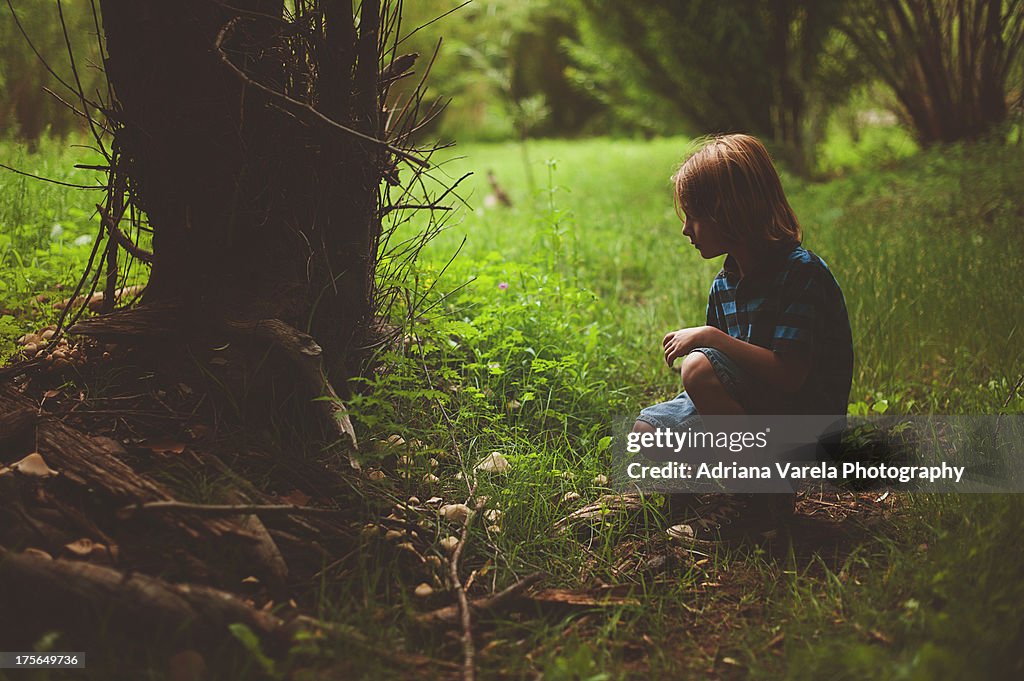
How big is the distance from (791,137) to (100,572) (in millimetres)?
7574

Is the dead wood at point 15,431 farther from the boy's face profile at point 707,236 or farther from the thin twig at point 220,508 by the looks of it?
the boy's face profile at point 707,236

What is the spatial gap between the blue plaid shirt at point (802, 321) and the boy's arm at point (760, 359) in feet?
0.10

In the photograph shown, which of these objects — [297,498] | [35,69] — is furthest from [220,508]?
[35,69]

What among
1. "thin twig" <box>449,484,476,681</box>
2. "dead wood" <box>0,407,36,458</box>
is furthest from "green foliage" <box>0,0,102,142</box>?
"thin twig" <box>449,484,476,681</box>

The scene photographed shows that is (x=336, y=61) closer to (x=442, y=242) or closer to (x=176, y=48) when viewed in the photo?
(x=176, y=48)

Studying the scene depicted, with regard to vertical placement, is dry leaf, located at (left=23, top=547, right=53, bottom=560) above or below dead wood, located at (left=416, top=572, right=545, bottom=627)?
above

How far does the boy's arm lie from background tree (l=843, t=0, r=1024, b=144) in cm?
546

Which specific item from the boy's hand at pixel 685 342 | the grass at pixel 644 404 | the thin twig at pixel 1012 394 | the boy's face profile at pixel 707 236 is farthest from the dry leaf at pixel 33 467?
the thin twig at pixel 1012 394

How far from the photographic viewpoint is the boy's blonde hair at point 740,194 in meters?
2.21

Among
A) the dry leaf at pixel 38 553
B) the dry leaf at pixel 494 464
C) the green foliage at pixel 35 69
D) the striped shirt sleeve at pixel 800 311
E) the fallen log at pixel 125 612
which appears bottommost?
the fallen log at pixel 125 612

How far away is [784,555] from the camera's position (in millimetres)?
2201

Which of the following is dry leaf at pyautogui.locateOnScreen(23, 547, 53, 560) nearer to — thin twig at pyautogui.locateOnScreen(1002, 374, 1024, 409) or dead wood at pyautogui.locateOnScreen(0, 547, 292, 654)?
dead wood at pyautogui.locateOnScreen(0, 547, 292, 654)

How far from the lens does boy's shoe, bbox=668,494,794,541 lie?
2305mm

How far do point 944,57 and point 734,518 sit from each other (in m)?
6.11
